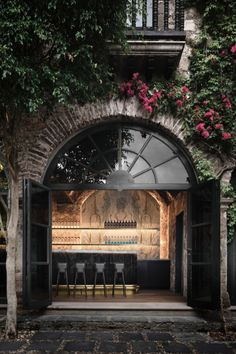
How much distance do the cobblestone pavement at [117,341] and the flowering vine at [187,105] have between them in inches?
141

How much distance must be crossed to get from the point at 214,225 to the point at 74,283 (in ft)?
17.5

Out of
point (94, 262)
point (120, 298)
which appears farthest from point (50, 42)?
point (94, 262)

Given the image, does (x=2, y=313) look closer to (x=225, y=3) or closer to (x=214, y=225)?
(x=214, y=225)

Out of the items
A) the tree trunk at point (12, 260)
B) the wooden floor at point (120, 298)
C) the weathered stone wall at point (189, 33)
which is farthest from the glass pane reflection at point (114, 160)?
the wooden floor at point (120, 298)

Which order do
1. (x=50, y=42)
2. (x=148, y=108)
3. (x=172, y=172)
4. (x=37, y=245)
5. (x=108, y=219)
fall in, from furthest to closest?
(x=108, y=219) < (x=172, y=172) < (x=148, y=108) < (x=37, y=245) < (x=50, y=42)

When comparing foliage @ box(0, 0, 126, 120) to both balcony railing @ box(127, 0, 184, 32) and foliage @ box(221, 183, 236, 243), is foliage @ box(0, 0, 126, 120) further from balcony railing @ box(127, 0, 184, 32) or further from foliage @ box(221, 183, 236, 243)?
foliage @ box(221, 183, 236, 243)

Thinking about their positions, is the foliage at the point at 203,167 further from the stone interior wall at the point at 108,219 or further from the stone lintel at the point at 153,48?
the stone interior wall at the point at 108,219

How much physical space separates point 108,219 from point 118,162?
7232 millimetres

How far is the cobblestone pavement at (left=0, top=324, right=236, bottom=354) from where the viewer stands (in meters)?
5.95

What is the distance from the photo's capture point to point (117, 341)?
6.47 metres

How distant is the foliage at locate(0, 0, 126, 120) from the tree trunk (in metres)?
1.37

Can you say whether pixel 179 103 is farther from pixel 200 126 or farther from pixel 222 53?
pixel 222 53

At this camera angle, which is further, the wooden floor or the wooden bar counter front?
A: the wooden bar counter front

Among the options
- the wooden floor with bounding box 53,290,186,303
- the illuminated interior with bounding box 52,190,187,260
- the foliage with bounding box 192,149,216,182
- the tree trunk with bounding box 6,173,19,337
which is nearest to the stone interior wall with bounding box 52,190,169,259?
the illuminated interior with bounding box 52,190,187,260
